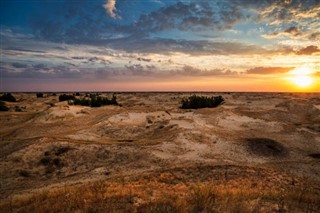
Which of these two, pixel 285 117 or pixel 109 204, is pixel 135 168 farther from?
pixel 285 117

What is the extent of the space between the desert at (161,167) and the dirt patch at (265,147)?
0.24 ft

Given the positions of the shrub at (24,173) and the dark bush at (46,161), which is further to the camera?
the dark bush at (46,161)

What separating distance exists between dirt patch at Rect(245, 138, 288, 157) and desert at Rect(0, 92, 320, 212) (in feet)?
0.24

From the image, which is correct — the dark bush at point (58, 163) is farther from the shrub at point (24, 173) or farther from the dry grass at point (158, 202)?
the dry grass at point (158, 202)

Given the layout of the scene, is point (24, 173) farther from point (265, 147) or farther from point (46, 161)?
point (265, 147)

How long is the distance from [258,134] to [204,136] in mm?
6374

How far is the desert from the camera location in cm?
874

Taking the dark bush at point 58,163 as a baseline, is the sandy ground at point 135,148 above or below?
above

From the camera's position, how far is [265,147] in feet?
67.3

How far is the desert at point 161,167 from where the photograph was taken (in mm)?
8742

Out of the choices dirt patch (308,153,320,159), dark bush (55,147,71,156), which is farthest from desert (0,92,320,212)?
dirt patch (308,153,320,159)

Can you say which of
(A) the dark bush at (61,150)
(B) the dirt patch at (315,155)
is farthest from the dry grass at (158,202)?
(B) the dirt patch at (315,155)

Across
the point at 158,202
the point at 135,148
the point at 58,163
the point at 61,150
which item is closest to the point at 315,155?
the point at 135,148

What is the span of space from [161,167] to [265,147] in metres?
9.29
